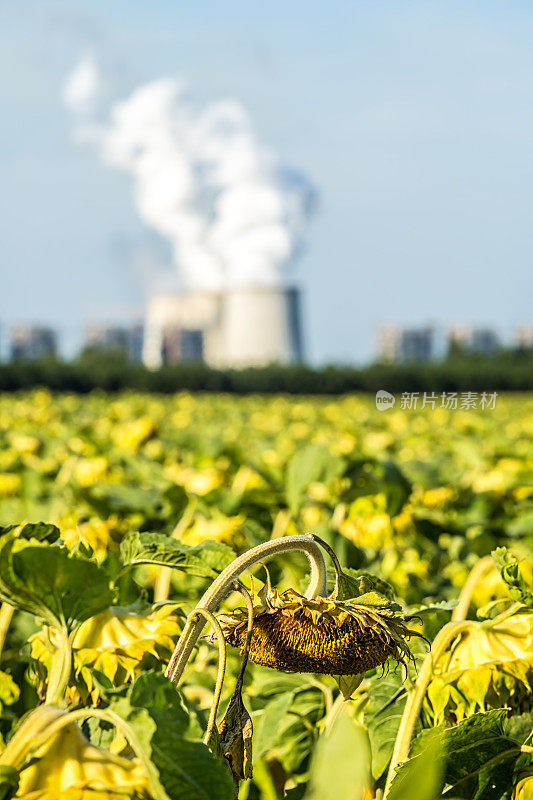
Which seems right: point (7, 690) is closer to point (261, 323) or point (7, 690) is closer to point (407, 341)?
point (261, 323)

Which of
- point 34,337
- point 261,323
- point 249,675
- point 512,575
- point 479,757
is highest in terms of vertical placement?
point 34,337

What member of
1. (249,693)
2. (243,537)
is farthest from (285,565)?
(249,693)

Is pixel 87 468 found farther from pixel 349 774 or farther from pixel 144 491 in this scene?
pixel 349 774

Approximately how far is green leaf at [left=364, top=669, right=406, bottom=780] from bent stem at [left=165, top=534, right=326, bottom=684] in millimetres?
365

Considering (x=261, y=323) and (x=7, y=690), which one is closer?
(x=7, y=690)

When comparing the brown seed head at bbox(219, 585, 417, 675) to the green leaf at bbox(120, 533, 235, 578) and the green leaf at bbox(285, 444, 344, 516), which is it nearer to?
the green leaf at bbox(120, 533, 235, 578)

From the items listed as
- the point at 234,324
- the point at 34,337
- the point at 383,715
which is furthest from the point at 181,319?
the point at 383,715

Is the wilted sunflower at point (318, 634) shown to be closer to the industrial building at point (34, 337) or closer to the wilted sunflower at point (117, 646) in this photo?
the wilted sunflower at point (117, 646)

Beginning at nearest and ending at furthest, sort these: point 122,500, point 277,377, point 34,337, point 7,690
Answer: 1. point 7,690
2. point 122,500
3. point 277,377
4. point 34,337

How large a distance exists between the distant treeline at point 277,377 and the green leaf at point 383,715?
25515 mm

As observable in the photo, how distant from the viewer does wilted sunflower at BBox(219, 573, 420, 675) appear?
2.23 feet

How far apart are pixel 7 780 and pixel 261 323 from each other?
119ft

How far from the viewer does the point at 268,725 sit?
1127 millimetres

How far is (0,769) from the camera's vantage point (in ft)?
1.79
